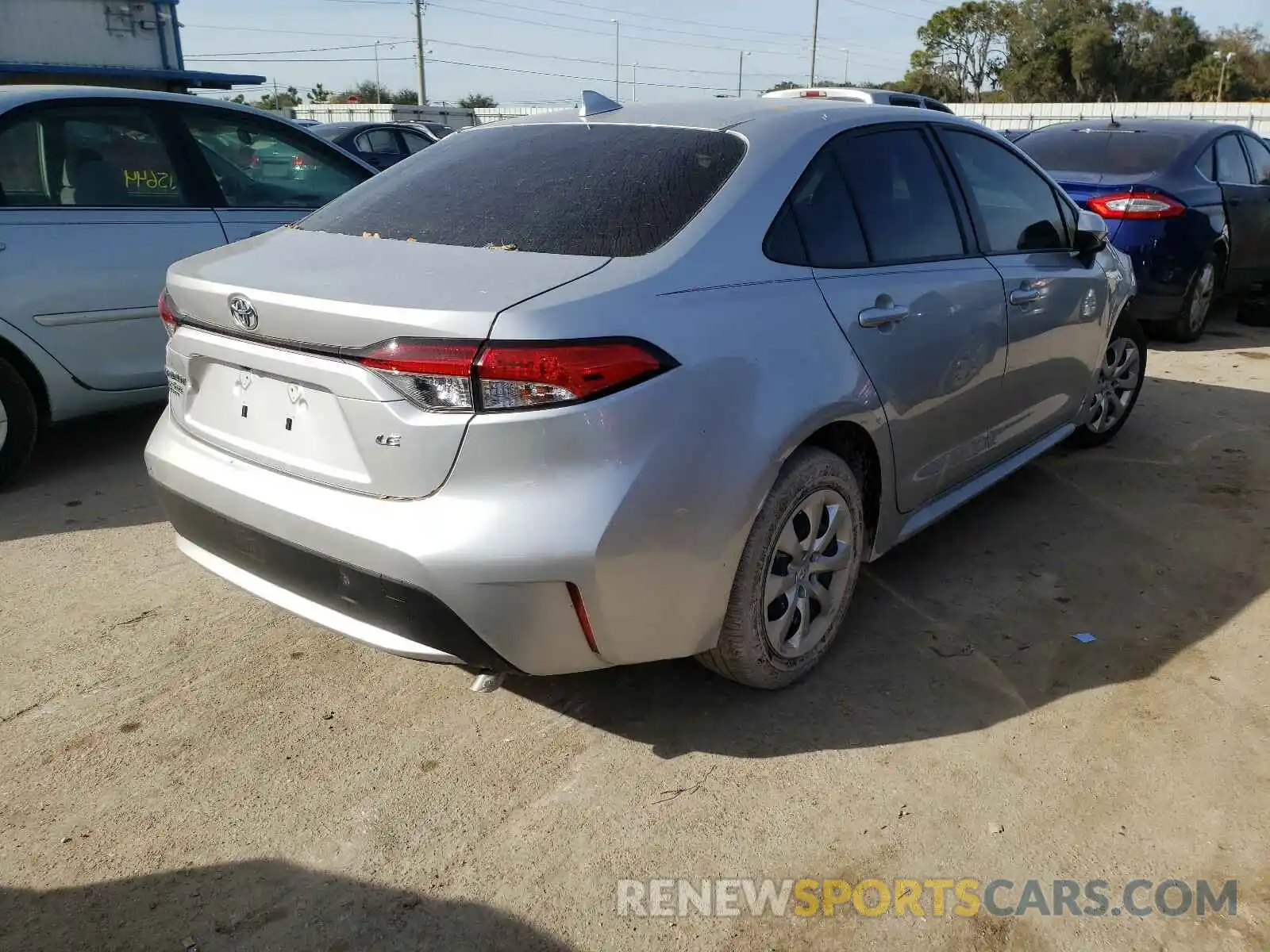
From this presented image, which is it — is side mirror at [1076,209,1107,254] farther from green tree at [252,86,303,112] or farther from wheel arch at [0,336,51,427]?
green tree at [252,86,303,112]

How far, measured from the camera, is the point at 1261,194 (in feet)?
27.0

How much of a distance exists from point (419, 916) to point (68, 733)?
1.24 meters

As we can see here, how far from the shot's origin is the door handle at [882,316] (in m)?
2.92

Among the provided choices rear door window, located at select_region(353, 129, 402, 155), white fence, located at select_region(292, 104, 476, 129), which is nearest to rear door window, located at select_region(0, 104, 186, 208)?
rear door window, located at select_region(353, 129, 402, 155)

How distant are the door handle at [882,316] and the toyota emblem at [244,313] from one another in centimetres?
160

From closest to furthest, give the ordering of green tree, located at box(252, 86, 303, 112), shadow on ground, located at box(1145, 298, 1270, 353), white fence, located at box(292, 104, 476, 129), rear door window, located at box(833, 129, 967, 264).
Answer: rear door window, located at box(833, 129, 967, 264)
shadow on ground, located at box(1145, 298, 1270, 353)
white fence, located at box(292, 104, 476, 129)
green tree, located at box(252, 86, 303, 112)

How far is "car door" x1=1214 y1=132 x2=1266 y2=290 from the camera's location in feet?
25.5

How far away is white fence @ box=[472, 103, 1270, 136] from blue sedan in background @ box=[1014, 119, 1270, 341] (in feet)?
72.6

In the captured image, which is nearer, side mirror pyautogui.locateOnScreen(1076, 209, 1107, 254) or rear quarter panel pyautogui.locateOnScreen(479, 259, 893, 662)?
rear quarter panel pyautogui.locateOnScreen(479, 259, 893, 662)

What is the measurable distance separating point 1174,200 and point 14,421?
7094 millimetres

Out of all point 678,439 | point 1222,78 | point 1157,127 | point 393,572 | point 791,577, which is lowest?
point 791,577

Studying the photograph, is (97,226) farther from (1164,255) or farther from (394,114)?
(394,114)

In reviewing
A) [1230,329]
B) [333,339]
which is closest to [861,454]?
[333,339]

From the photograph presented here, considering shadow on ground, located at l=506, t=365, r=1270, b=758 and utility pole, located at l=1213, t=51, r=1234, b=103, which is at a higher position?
utility pole, located at l=1213, t=51, r=1234, b=103
